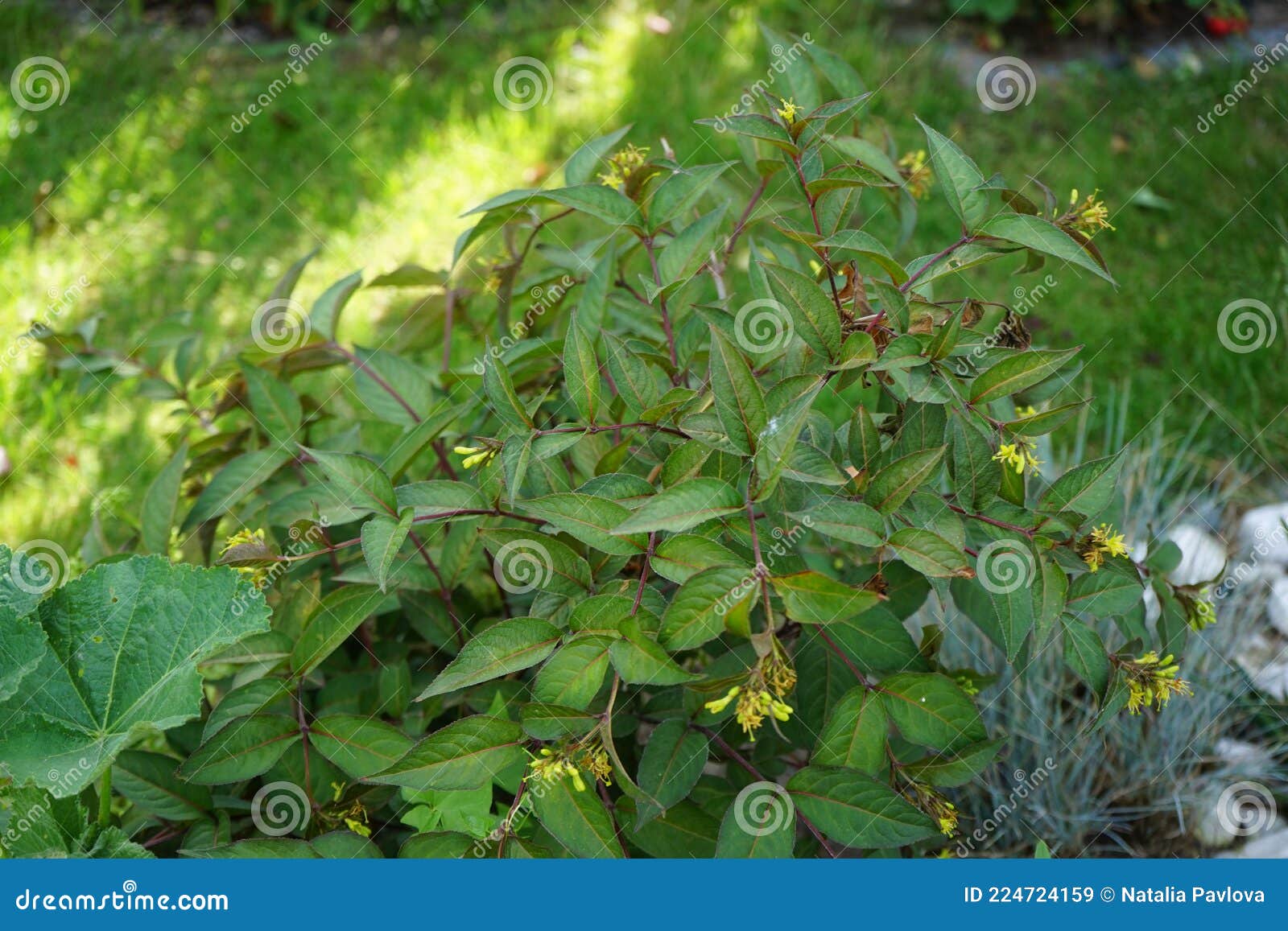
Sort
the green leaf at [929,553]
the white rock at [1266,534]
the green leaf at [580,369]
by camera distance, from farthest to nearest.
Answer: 1. the white rock at [1266,534]
2. the green leaf at [580,369]
3. the green leaf at [929,553]

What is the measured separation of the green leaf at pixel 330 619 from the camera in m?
1.55

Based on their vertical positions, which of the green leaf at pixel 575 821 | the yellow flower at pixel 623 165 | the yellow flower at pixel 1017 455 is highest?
the yellow flower at pixel 623 165

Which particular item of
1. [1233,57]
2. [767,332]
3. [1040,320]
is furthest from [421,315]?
[1233,57]

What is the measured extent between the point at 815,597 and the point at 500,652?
401 millimetres

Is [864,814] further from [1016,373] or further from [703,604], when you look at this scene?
[1016,373]

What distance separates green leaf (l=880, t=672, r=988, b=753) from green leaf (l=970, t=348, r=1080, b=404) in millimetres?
378

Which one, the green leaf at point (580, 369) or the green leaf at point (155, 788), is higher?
the green leaf at point (580, 369)

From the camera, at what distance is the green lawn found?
3264 millimetres

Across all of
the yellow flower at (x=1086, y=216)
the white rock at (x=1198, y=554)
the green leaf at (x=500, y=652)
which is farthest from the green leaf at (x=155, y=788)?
the white rock at (x=1198, y=554)

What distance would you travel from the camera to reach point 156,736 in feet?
7.07

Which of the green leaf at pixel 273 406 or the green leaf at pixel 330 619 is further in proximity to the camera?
the green leaf at pixel 273 406

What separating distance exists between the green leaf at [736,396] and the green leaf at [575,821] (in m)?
0.48

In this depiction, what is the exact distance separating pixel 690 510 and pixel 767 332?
366mm

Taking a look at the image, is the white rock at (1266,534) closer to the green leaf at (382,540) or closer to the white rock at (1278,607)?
the white rock at (1278,607)
